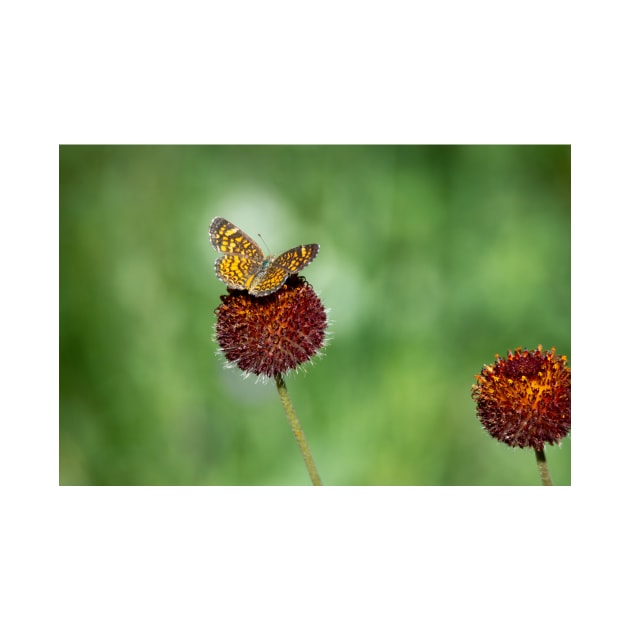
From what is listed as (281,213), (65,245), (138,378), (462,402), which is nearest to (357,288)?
(281,213)

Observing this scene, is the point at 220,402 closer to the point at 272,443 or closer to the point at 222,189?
the point at 272,443

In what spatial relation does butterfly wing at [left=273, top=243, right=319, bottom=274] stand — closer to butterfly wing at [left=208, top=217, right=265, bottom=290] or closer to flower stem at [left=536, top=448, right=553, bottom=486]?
butterfly wing at [left=208, top=217, right=265, bottom=290]

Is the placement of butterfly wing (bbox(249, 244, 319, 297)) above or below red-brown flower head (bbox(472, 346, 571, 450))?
above

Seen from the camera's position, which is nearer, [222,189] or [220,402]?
[220,402]

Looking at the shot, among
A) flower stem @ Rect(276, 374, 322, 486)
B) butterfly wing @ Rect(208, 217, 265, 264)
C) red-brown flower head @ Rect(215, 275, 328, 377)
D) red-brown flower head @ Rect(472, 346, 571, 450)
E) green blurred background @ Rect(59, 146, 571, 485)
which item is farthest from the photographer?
green blurred background @ Rect(59, 146, 571, 485)

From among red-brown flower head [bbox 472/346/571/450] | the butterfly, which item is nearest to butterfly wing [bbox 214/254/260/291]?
the butterfly

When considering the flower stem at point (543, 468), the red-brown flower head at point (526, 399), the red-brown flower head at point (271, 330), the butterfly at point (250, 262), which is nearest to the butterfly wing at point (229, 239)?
the butterfly at point (250, 262)

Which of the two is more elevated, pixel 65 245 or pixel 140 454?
pixel 65 245
